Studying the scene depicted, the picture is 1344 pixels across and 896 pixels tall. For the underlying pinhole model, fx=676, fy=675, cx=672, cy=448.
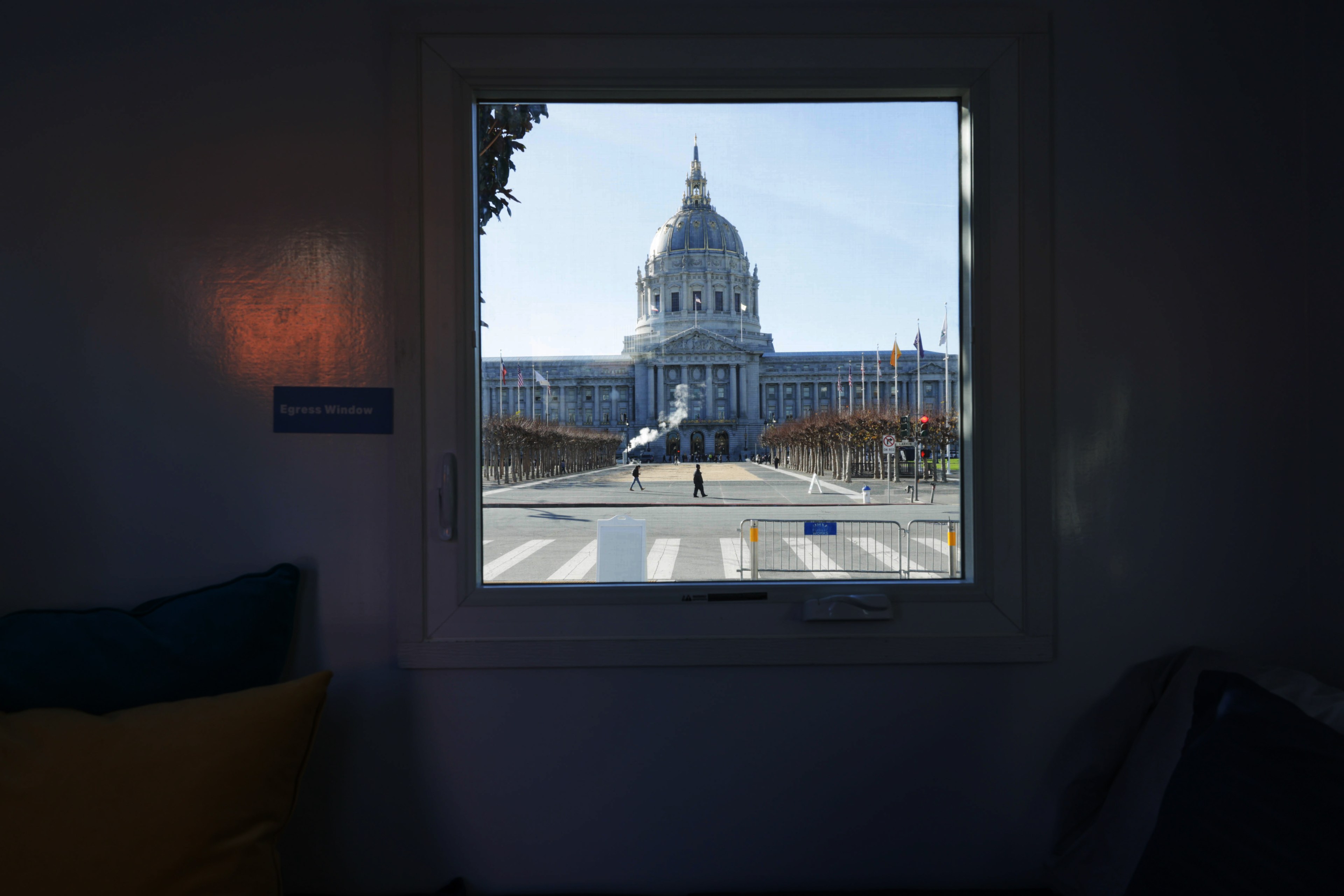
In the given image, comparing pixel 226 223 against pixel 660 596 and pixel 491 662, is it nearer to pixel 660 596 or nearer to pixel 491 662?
pixel 491 662

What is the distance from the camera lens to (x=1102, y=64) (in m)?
1.55

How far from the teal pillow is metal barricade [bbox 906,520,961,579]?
4.75 feet

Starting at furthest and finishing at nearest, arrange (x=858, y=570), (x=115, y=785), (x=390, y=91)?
1. (x=858, y=570)
2. (x=390, y=91)
3. (x=115, y=785)

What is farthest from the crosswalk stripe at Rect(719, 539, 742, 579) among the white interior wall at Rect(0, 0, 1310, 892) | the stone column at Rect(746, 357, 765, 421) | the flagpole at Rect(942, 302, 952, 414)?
the flagpole at Rect(942, 302, 952, 414)

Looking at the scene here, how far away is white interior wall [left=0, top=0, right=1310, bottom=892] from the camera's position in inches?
59.9

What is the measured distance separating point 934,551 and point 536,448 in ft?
3.34

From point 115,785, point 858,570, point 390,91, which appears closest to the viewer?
point 115,785

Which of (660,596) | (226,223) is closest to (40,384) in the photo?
(226,223)

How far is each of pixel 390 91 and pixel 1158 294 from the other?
1805 mm

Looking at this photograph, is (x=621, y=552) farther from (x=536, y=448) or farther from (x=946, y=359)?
(x=946, y=359)

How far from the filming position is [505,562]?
1.60 meters

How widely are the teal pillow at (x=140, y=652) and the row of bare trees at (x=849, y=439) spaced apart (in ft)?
4.19

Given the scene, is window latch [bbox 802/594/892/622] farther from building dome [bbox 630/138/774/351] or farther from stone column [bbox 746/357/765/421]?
building dome [bbox 630/138/774/351]

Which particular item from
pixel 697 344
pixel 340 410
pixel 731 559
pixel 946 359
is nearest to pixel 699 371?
pixel 697 344
